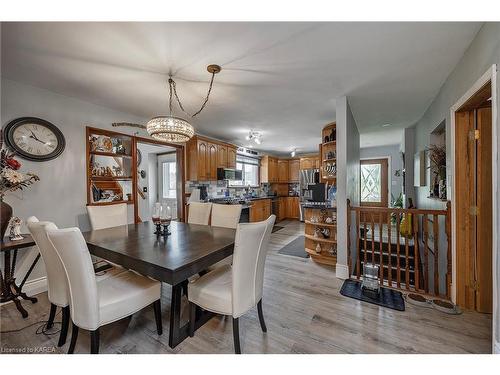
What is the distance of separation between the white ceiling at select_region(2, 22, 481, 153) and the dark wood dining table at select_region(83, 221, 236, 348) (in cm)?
166

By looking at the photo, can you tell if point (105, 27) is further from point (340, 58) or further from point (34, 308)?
point (34, 308)

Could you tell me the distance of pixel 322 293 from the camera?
2.38 m

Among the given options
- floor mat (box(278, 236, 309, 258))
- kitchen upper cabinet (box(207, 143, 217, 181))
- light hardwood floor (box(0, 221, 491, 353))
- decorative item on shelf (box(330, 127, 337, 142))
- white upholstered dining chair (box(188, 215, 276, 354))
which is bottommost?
floor mat (box(278, 236, 309, 258))

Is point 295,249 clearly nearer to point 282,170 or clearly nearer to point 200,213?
point 200,213

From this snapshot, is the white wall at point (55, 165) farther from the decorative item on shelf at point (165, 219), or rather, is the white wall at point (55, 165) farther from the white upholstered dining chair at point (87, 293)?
Answer: the white upholstered dining chair at point (87, 293)

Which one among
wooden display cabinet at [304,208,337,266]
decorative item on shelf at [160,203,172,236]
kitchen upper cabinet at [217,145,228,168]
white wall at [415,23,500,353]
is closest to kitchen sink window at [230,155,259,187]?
kitchen upper cabinet at [217,145,228,168]

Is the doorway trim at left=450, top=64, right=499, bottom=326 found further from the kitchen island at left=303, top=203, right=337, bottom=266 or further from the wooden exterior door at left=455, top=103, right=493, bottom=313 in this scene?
the kitchen island at left=303, top=203, right=337, bottom=266

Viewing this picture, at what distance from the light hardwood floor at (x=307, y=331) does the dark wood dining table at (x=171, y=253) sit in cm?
29

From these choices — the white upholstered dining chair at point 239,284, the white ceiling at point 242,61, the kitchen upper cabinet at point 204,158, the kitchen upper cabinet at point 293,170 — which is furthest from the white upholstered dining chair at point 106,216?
the kitchen upper cabinet at point 293,170

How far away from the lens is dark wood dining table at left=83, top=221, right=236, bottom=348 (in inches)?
51.8

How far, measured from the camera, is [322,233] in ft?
11.2

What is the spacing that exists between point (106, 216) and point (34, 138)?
3.94 feet

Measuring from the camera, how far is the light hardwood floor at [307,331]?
155 cm

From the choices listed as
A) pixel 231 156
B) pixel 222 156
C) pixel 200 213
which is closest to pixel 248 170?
pixel 231 156
